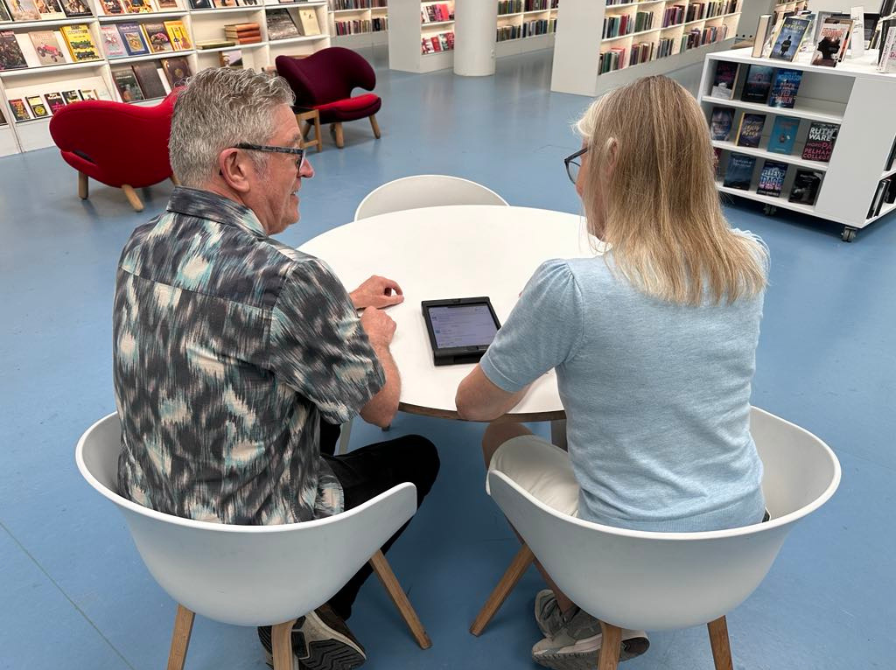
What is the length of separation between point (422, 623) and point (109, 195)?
171 inches

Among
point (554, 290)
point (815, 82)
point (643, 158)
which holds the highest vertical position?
point (643, 158)

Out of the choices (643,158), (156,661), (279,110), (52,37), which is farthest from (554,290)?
(52,37)

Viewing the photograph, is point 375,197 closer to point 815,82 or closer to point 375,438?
point 375,438

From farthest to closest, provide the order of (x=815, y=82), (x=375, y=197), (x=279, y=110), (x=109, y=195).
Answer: (x=109, y=195) → (x=815, y=82) → (x=375, y=197) → (x=279, y=110)

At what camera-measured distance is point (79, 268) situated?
365 centimetres

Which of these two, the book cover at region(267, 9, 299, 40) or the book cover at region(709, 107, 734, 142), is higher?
the book cover at region(267, 9, 299, 40)

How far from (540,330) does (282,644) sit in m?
0.84

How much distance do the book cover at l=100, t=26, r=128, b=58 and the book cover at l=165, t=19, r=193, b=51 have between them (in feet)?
1.65

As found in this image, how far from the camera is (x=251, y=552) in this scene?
40.4 inches

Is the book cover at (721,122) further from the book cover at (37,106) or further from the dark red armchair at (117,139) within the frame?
the book cover at (37,106)

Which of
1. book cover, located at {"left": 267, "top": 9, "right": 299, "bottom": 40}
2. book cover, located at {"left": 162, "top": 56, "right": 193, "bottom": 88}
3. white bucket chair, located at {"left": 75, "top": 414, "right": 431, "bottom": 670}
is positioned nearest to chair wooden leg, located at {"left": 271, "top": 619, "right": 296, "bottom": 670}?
white bucket chair, located at {"left": 75, "top": 414, "right": 431, "bottom": 670}

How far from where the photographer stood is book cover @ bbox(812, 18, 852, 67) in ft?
12.6

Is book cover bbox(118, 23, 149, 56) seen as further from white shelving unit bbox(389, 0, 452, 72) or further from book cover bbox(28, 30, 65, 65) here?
white shelving unit bbox(389, 0, 452, 72)

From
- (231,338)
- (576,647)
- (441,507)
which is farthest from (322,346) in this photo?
(441,507)
